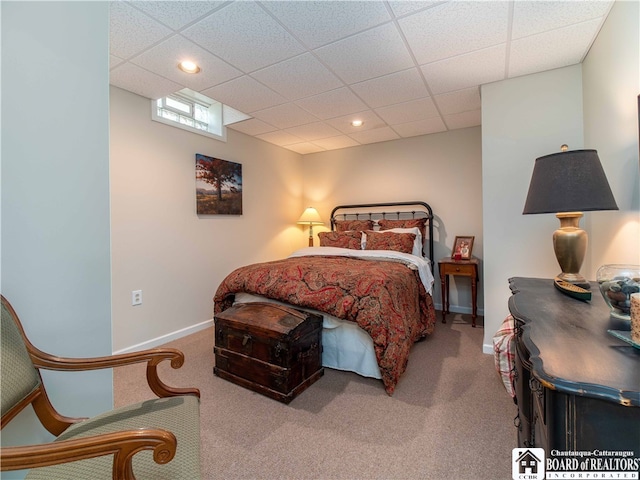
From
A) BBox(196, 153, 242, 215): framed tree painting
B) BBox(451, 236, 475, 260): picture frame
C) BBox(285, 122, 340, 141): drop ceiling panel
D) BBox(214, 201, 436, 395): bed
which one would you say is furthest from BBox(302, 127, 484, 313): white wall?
BBox(196, 153, 242, 215): framed tree painting

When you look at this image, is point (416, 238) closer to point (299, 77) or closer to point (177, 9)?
point (299, 77)

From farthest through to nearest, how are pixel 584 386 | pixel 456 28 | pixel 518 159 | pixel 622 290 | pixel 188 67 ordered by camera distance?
pixel 518 159 → pixel 188 67 → pixel 456 28 → pixel 622 290 → pixel 584 386

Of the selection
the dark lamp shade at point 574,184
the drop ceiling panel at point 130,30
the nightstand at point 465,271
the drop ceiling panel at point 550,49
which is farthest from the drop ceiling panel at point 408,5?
the nightstand at point 465,271

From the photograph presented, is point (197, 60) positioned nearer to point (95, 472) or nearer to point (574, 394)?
point (95, 472)

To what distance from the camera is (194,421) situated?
1.04 meters

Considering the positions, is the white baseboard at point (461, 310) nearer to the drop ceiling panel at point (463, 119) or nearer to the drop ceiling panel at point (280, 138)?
the drop ceiling panel at point (463, 119)

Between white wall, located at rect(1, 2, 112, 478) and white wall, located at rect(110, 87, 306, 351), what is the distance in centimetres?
162

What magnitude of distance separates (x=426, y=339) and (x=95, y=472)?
2.75 meters

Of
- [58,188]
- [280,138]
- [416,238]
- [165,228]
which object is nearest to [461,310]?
[416,238]

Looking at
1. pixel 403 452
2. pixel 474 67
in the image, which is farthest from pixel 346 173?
pixel 403 452

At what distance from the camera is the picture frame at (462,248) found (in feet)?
11.5

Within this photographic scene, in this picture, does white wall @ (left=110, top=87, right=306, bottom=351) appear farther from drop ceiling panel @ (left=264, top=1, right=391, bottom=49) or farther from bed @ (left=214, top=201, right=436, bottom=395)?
drop ceiling panel @ (left=264, top=1, right=391, bottom=49)

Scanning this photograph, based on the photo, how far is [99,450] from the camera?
70cm

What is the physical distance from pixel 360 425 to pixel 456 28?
2.46 m
